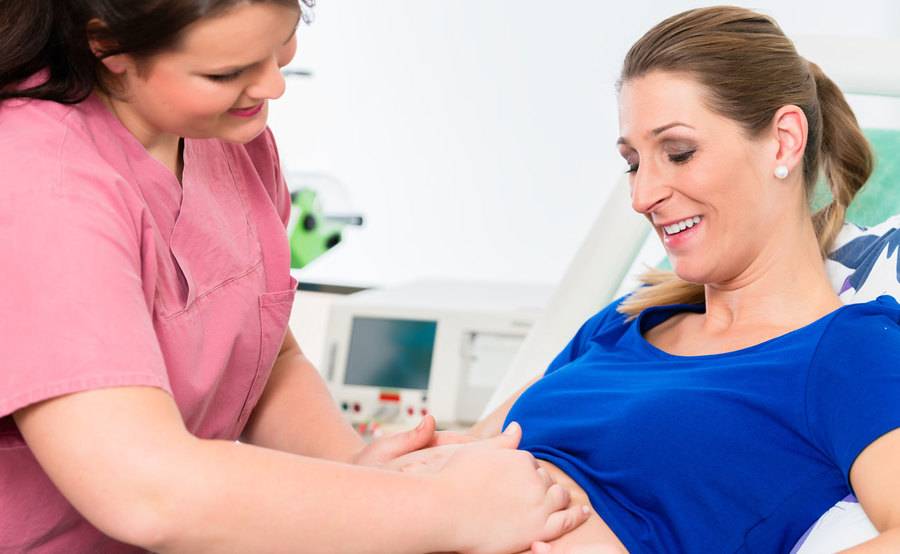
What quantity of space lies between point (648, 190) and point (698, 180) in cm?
7

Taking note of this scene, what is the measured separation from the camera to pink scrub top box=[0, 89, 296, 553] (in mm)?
970

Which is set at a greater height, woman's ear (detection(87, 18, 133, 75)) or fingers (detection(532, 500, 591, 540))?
woman's ear (detection(87, 18, 133, 75))

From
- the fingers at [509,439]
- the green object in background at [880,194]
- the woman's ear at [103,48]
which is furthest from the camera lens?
the green object in background at [880,194]

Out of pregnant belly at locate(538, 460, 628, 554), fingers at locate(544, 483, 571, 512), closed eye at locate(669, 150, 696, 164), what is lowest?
pregnant belly at locate(538, 460, 628, 554)

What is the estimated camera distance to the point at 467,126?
4.15 m

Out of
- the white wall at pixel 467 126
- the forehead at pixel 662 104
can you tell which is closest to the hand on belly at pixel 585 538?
the forehead at pixel 662 104

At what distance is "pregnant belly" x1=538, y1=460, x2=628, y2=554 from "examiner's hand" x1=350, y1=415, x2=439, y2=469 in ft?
0.57

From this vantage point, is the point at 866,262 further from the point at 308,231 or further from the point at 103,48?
the point at 308,231

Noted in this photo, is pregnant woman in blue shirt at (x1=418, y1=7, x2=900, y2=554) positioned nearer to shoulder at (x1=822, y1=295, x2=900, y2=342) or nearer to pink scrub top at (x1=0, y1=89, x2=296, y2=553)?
shoulder at (x1=822, y1=295, x2=900, y2=342)

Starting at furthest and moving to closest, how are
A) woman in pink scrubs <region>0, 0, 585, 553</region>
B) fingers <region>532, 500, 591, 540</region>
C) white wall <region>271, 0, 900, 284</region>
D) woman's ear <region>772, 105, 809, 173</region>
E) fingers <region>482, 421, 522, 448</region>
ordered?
white wall <region>271, 0, 900, 284</region>, woman's ear <region>772, 105, 809, 173</region>, fingers <region>482, 421, 522, 448</region>, fingers <region>532, 500, 591, 540</region>, woman in pink scrubs <region>0, 0, 585, 553</region>

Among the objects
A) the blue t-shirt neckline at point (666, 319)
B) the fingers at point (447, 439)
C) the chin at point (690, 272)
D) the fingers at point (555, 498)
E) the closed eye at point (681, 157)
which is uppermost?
the closed eye at point (681, 157)

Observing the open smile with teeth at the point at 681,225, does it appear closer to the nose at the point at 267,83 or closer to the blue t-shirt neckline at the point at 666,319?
the blue t-shirt neckline at the point at 666,319

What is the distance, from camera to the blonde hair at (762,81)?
5.03 feet

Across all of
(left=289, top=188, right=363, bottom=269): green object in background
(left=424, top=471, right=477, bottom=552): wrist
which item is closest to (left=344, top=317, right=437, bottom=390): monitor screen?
(left=289, top=188, right=363, bottom=269): green object in background
